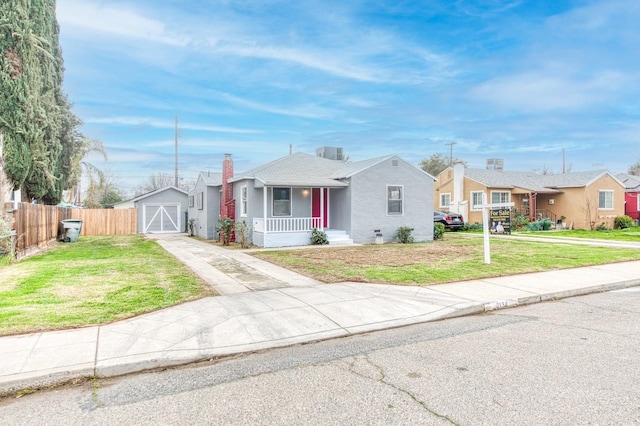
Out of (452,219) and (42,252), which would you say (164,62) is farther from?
(452,219)

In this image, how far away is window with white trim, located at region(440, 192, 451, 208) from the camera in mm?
30542

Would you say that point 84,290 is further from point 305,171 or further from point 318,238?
point 305,171

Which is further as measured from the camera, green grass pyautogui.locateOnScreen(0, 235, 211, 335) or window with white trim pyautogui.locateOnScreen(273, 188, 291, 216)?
window with white trim pyautogui.locateOnScreen(273, 188, 291, 216)

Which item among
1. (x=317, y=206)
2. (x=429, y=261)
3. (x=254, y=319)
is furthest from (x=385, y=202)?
(x=254, y=319)

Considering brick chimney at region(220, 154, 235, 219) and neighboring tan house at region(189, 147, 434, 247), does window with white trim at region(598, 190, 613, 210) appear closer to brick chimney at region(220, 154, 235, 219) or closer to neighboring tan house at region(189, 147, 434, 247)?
neighboring tan house at region(189, 147, 434, 247)

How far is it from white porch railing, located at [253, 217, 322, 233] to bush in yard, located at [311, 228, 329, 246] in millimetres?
445

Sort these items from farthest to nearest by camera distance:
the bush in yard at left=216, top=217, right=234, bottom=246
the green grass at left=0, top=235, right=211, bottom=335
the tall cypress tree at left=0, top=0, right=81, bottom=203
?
the bush in yard at left=216, top=217, right=234, bottom=246, the tall cypress tree at left=0, top=0, right=81, bottom=203, the green grass at left=0, top=235, right=211, bottom=335

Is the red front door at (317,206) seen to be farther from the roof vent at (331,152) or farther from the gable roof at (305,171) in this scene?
the roof vent at (331,152)

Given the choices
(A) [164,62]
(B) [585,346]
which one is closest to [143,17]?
(A) [164,62]

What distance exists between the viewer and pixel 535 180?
31203mm

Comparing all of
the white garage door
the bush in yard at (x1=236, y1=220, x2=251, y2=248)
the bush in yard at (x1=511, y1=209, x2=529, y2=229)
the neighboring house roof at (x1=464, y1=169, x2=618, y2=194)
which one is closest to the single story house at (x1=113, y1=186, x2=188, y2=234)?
the white garage door

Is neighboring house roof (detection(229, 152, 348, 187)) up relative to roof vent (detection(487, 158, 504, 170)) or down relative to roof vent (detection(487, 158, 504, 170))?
down

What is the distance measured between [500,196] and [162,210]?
25122 millimetres

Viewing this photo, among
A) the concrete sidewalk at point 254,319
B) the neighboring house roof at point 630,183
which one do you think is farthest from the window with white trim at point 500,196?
the concrete sidewalk at point 254,319
